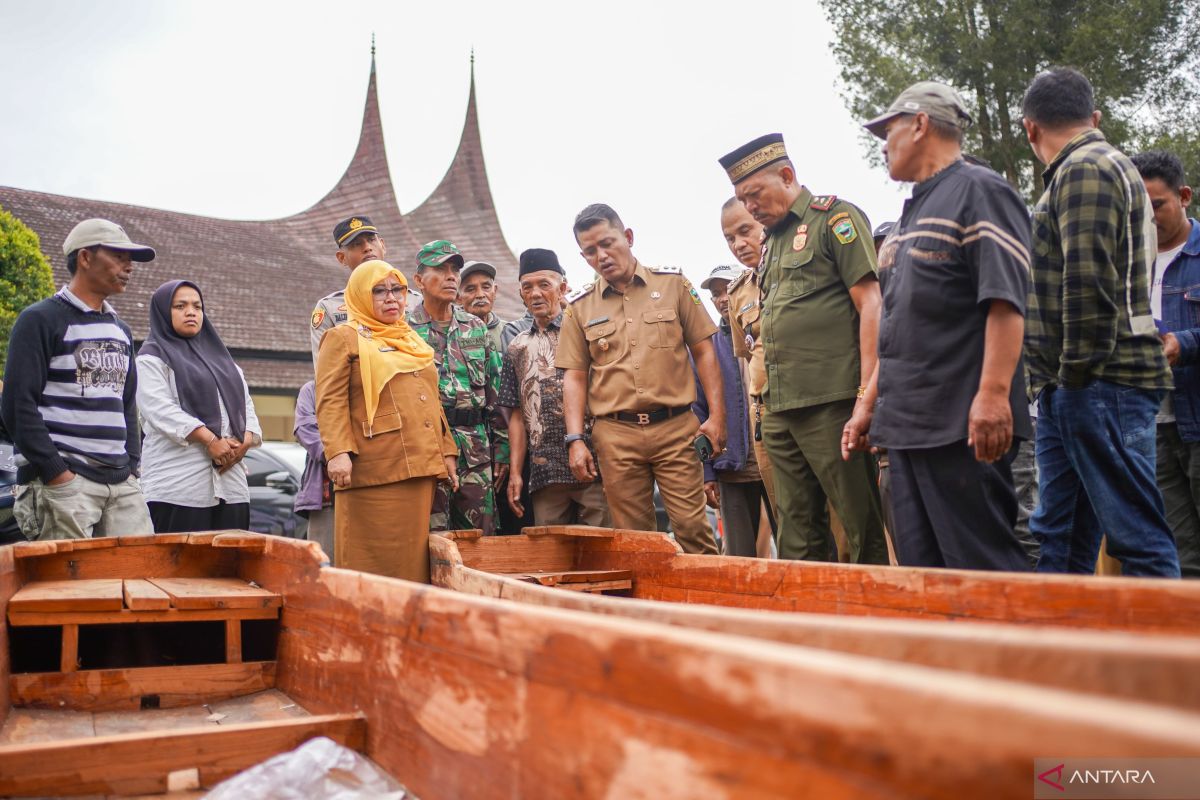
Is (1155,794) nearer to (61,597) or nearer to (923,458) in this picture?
(923,458)

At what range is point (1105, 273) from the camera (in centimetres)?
277

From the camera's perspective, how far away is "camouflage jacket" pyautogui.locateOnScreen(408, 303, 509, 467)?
16.4 ft

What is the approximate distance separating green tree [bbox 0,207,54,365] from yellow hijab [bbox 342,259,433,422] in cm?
1082

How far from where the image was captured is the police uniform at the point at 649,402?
168 inches

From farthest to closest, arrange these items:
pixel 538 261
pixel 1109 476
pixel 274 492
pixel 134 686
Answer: pixel 274 492, pixel 538 261, pixel 1109 476, pixel 134 686

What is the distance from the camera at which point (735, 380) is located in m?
5.29

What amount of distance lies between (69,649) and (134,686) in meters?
0.19

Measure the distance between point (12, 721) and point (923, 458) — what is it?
2449mm

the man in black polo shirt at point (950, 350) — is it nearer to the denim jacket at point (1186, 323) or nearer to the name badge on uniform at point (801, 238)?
the name badge on uniform at point (801, 238)

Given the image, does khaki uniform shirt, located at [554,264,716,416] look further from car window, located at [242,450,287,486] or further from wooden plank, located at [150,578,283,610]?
car window, located at [242,450,287,486]

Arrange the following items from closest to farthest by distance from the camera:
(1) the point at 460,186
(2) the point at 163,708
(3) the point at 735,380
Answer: (2) the point at 163,708
(3) the point at 735,380
(1) the point at 460,186

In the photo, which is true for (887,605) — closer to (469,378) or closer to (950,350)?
(950,350)

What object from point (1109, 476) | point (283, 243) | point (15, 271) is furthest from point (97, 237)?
point (283, 243)

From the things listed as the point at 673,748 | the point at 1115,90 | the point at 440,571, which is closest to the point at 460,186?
the point at 1115,90
